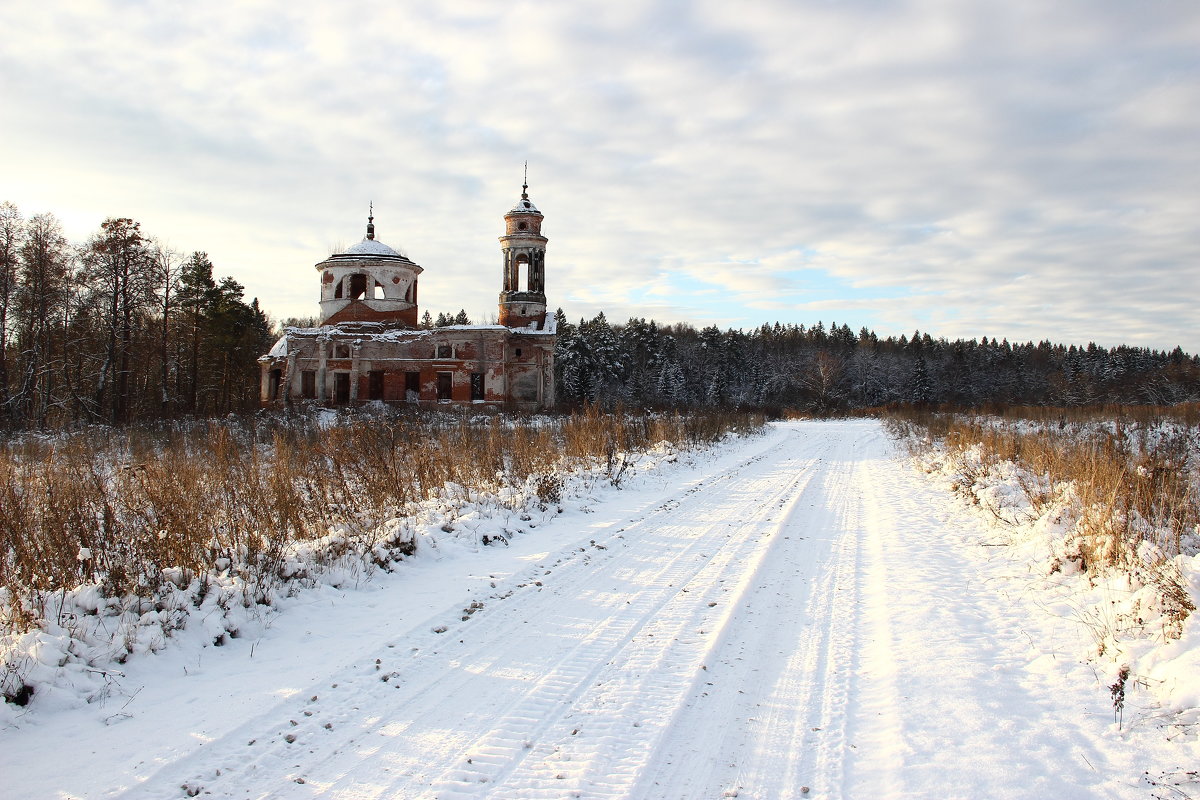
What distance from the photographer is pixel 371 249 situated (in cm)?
4022

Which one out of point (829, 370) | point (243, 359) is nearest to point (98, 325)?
point (243, 359)

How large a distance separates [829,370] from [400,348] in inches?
2093

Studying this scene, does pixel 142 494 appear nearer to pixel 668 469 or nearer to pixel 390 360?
pixel 668 469

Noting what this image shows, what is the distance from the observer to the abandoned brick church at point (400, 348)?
37.9 m

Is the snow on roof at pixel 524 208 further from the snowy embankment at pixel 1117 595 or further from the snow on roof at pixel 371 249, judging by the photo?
the snowy embankment at pixel 1117 595

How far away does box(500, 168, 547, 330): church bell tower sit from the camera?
132 ft

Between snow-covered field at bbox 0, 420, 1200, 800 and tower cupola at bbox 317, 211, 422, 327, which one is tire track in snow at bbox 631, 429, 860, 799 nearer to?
snow-covered field at bbox 0, 420, 1200, 800

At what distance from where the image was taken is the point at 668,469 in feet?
50.2

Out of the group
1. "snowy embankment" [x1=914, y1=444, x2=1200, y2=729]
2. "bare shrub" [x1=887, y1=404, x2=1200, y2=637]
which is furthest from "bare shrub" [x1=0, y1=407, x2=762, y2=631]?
"bare shrub" [x1=887, y1=404, x2=1200, y2=637]

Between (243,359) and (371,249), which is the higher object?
(371,249)

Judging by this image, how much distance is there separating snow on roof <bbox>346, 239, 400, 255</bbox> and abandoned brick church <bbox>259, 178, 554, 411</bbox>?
58 mm

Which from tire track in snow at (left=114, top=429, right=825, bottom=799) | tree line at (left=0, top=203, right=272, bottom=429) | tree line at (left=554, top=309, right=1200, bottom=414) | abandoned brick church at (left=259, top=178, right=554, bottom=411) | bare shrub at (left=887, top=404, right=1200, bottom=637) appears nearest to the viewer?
tire track in snow at (left=114, top=429, right=825, bottom=799)

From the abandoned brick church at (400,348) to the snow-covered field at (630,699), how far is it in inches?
1203

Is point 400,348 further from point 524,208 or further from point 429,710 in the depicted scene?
point 429,710
